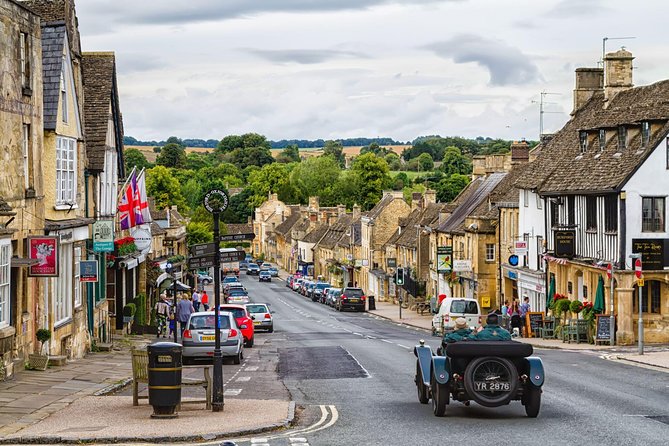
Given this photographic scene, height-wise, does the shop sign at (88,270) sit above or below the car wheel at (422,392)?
above

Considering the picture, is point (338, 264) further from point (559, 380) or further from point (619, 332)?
point (559, 380)

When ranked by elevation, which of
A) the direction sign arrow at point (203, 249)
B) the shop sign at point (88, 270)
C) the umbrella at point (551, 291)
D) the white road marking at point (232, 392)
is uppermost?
the direction sign arrow at point (203, 249)

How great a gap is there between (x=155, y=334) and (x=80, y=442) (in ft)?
97.9

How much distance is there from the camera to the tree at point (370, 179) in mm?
165625

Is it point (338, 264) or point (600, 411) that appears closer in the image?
point (600, 411)

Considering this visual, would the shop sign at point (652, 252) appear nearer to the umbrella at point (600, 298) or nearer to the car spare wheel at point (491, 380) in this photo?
the umbrella at point (600, 298)

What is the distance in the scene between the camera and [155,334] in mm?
46156

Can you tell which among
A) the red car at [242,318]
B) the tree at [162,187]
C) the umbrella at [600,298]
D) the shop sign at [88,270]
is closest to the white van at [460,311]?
the umbrella at [600,298]

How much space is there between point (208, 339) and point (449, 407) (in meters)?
13.8

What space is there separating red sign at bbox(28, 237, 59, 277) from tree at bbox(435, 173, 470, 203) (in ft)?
422

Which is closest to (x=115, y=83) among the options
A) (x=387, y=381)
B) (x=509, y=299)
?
(x=387, y=381)

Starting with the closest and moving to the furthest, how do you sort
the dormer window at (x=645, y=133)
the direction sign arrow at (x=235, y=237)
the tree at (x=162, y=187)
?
the direction sign arrow at (x=235, y=237) < the dormer window at (x=645, y=133) < the tree at (x=162, y=187)

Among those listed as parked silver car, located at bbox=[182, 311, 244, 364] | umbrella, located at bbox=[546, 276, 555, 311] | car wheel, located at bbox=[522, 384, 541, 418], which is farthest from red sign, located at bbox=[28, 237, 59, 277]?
umbrella, located at bbox=[546, 276, 555, 311]

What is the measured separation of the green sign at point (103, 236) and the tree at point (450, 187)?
120436 millimetres
